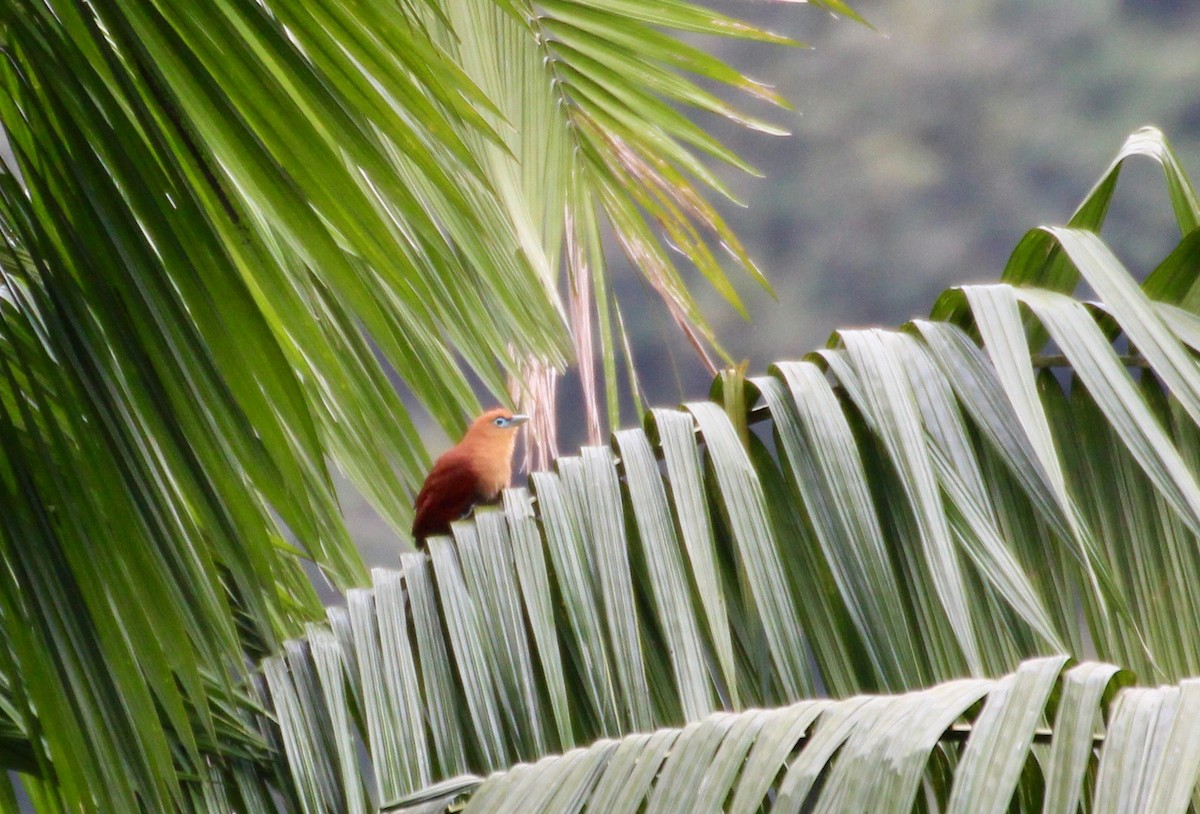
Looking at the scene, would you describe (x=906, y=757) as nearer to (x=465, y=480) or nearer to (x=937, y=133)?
(x=465, y=480)

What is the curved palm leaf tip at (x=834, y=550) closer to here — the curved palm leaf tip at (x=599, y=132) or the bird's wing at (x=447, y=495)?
the curved palm leaf tip at (x=599, y=132)

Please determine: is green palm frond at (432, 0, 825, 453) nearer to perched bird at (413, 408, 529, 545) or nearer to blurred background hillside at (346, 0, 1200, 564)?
perched bird at (413, 408, 529, 545)

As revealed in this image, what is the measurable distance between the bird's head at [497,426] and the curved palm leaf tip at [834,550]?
4.05 ft

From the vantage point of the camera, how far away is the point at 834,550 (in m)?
0.77

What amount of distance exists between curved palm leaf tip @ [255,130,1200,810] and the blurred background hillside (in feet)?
14.8

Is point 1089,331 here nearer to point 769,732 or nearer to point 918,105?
point 769,732

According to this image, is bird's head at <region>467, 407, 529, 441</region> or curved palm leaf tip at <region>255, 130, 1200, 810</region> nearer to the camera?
curved palm leaf tip at <region>255, 130, 1200, 810</region>

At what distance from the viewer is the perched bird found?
2.08m

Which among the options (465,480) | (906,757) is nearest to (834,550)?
(906,757)

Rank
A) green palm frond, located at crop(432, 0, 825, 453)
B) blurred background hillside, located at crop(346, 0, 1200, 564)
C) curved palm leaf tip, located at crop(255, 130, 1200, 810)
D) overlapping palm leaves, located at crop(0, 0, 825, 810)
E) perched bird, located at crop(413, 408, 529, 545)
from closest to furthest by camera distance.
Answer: overlapping palm leaves, located at crop(0, 0, 825, 810)
curved palm leaf tip, located at crop(255, 130, 1200, 810)
green palm frond, located at crop(432, 0, 825, 453)
perched bird, located at crop(413, 408, 529, 545)
blurred background hillside, located at crop(346, 0, 1200, 564)

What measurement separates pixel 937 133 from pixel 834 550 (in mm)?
6011

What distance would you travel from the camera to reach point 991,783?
1.47ft

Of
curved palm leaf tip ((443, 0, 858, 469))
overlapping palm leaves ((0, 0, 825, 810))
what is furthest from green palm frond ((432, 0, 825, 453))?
overlapping palm leaves ((0, 0, 825, 810))

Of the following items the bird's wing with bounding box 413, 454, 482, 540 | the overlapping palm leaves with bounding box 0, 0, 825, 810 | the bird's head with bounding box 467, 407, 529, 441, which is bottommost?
the bird's wing with bounding box 413, 454, 482, 540
